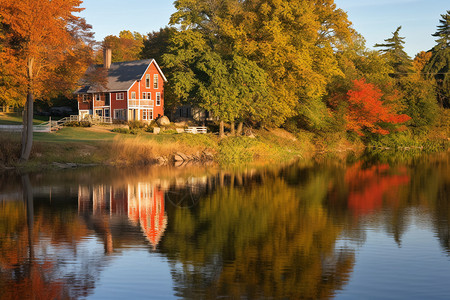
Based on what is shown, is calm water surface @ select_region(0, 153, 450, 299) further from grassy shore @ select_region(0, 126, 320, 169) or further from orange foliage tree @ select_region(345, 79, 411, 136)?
orange foliage tree @ select_region(345, 79, 411, 136)

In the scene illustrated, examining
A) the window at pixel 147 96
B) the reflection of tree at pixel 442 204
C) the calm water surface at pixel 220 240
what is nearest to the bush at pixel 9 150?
the calm water surface at pixel 220 240

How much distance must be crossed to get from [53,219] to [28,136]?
19.5 meters

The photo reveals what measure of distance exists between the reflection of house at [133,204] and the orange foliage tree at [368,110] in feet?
153

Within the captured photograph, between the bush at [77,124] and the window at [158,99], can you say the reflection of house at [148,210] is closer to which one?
the bush at [77,124]

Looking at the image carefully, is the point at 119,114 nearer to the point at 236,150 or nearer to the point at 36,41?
the point at 236,150

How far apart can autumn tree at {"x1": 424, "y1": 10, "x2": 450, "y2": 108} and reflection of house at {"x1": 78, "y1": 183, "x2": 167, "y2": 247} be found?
7087 centimetres

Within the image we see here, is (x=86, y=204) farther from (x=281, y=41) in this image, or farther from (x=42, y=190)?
(x=281, y=41)

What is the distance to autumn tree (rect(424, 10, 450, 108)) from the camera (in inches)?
3452

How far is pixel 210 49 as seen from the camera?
6350 cm

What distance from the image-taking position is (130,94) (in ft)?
255

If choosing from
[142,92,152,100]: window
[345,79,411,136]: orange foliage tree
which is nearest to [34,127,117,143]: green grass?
[142,92,152,100]: window


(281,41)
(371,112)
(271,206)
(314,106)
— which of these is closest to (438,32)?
(371,112)

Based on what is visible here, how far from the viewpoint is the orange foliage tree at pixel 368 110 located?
71125 millimetres

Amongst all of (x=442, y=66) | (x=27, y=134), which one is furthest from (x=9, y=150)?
(x=442, y=66)
